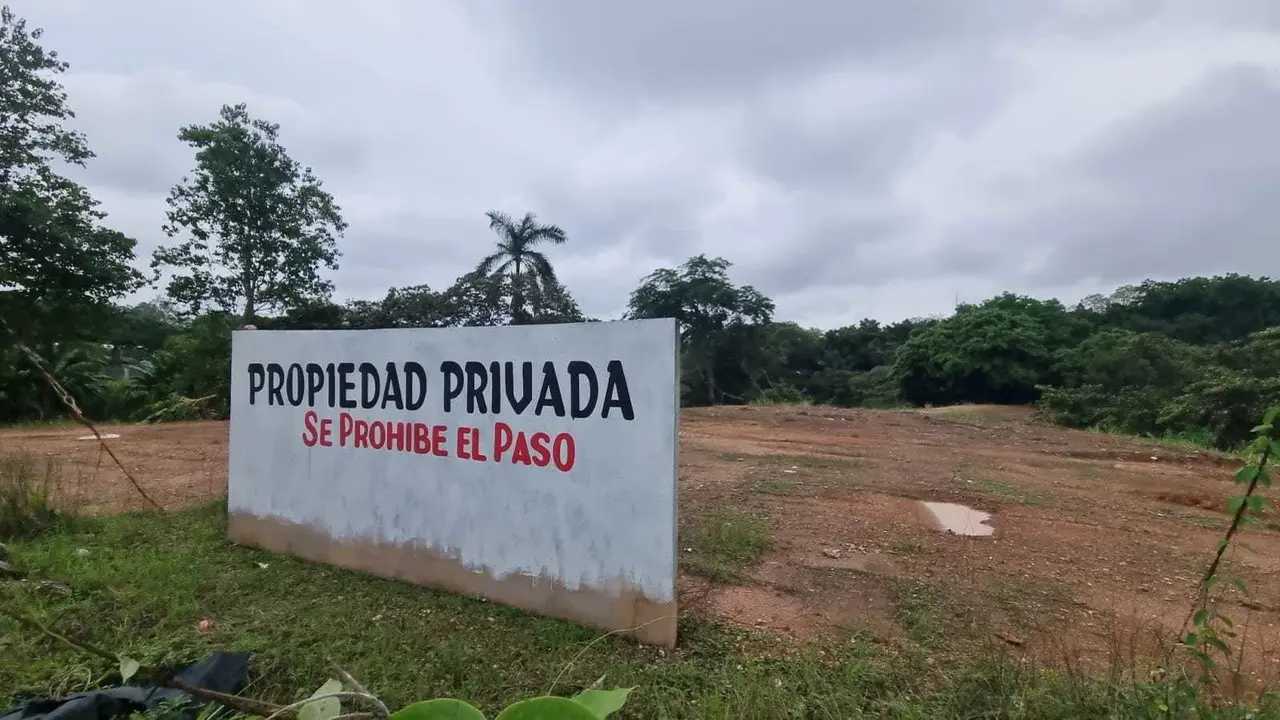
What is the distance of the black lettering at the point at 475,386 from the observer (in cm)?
349

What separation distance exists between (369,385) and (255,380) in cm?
105

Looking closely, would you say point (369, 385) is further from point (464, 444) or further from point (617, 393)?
point (617, 393)

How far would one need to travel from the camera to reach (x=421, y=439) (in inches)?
146

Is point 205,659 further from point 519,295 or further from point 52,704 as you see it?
point 519,295

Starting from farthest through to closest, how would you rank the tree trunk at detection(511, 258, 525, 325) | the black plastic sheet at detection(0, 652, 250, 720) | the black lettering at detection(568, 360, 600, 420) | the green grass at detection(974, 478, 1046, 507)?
the tree trunk at detection(511, 258, 525, 325)
the green grass at detection(974, 478, 1046, 507)
the black lettering at detection(568, 360, 600, 420)
the black plastic sheet at detection(0, 652, 250, 720)

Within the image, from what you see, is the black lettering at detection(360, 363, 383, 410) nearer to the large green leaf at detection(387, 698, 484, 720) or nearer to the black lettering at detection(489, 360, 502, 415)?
the black lettering at detection(489, 360, 502, 415)

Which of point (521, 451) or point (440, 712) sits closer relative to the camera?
point (440, 712)

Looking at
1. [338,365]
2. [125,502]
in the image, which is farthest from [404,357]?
[125,502]

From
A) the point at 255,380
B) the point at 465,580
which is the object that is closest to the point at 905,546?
the point at 465,580

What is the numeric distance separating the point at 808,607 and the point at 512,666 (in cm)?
144

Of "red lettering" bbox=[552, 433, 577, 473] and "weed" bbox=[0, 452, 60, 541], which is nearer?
"red lettering" bbox=[552, 433, 577, 473]

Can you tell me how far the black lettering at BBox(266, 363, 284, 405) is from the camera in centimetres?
432

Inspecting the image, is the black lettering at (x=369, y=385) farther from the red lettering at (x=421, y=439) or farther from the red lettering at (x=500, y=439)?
the red lettering at (x=500, y=439)

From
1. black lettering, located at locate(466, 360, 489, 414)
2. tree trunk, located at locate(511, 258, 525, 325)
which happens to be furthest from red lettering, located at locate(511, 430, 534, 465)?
tree trunk, located at locate(511, 258, 525, 325)
